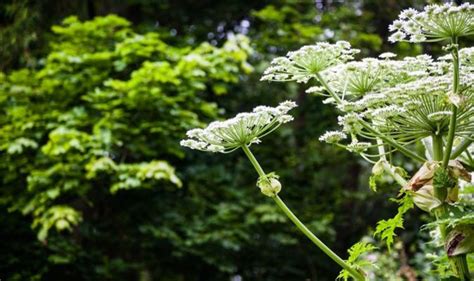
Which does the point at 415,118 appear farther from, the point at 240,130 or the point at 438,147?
the point at 240,130

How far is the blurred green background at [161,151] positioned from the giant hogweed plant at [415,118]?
9.90ft

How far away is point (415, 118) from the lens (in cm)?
163

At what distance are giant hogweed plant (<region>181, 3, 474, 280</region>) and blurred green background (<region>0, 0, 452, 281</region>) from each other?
3016 millimetres

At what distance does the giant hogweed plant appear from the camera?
151cm

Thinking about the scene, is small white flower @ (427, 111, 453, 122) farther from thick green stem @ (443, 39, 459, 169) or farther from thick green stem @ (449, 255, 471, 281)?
thick green stem @ (449, 255, 471, 281)

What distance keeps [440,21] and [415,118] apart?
0.28 meters

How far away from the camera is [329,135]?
5.75 feet

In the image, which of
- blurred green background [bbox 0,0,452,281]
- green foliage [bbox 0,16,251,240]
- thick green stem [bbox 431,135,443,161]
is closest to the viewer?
thick green stem [bbox 431,135,443,161]

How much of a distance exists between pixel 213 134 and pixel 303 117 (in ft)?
23.8

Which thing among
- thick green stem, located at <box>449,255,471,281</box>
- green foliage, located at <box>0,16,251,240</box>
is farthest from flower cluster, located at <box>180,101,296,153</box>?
green foliage, located at <box>0,16,251,240</box>

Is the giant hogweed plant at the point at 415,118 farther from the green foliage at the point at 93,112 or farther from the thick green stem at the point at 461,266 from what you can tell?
the green foliage at the point at 93,112

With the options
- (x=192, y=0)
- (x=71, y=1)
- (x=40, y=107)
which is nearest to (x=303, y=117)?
(x=192, y=0)

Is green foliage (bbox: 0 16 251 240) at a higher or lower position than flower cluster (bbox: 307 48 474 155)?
higher

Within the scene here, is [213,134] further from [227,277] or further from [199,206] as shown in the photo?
[227,277]
